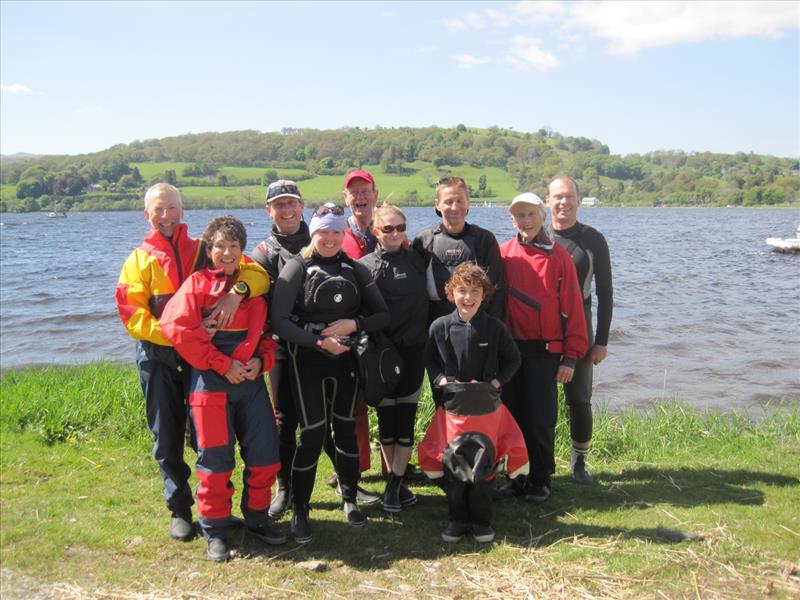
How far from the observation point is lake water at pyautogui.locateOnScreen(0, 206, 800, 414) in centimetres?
1159

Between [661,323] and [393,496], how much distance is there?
14.0 m

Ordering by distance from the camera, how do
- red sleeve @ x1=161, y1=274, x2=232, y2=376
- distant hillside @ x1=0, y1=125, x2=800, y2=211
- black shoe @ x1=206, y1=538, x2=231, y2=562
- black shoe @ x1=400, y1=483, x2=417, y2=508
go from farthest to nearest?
1. distant hillside @ x1=0, y1=125, x2=800, y2=211
2. black shoe @ x1=400, y1=483, x2=417, y2=508
3. black shoe @ x1=206, y1=538, x2=231, y2=562
4. red sleeve @ x1=161, y1=274, x2=232, y2=376

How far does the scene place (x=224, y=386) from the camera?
452cm

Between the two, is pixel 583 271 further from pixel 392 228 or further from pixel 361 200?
pixel 361 200

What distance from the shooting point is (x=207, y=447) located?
4449 mm

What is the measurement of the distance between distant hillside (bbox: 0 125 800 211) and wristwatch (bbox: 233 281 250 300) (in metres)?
73.8

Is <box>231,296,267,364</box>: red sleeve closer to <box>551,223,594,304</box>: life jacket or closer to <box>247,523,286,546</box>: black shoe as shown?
<box>247,523,286,546</box>: black shoe

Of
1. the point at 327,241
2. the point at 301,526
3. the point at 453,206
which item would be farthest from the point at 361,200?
the point at 301,526

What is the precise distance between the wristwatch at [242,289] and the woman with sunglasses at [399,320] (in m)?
1.00

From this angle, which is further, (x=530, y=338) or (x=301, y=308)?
(x=530, y=338)

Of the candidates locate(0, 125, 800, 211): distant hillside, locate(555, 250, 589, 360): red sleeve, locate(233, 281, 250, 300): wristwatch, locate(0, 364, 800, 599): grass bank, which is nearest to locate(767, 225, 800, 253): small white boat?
locate(0, 364, 800, 599): grass bank

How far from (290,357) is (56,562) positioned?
1.98 metres

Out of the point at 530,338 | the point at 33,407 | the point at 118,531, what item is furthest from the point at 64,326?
→ the point at 530,338

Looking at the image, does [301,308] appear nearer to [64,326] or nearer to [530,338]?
[530,338]
